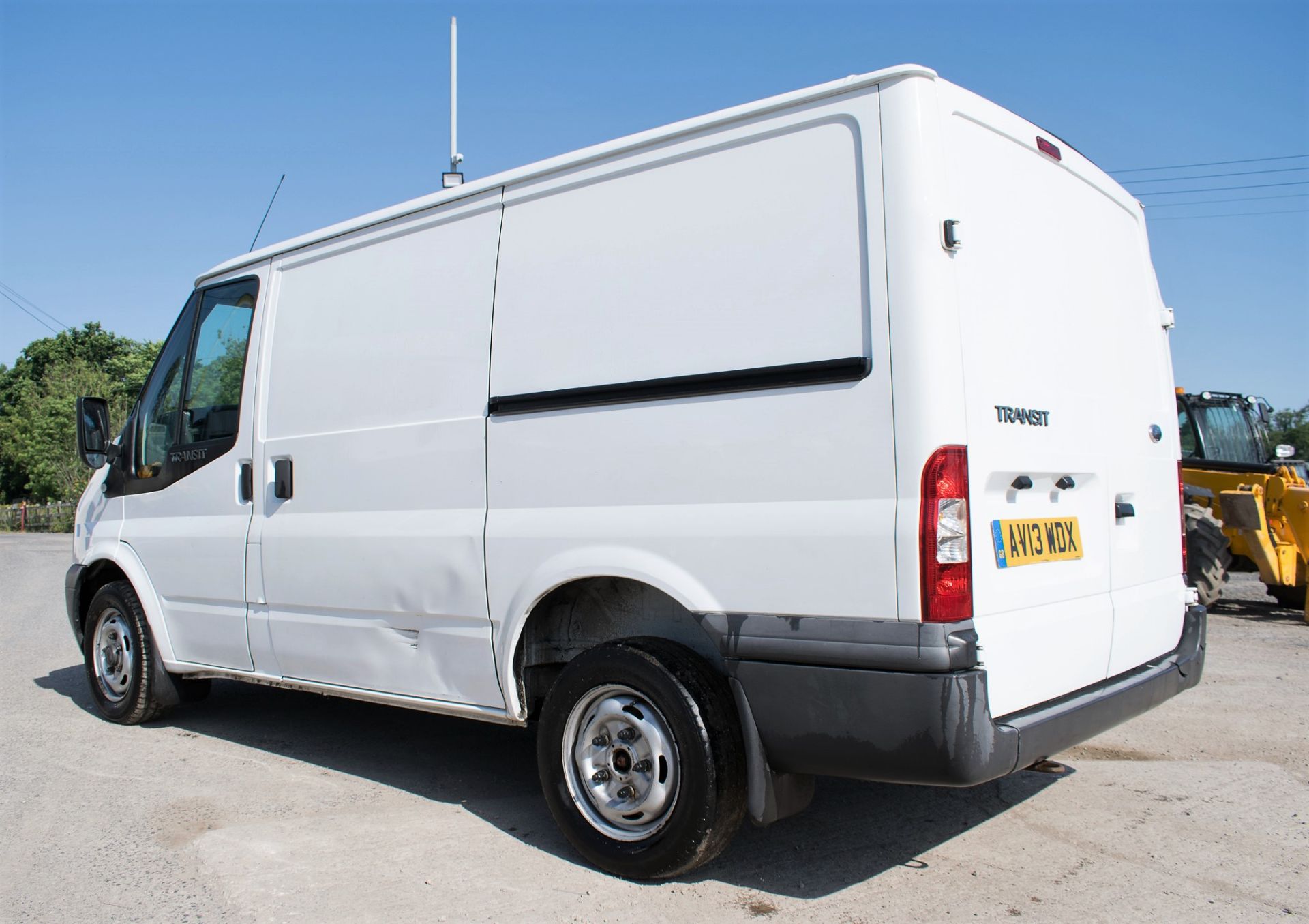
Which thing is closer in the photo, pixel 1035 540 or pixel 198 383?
pixel 1035 540

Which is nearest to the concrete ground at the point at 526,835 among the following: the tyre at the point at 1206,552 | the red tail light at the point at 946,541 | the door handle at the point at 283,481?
the red tail light at the point at 946,541

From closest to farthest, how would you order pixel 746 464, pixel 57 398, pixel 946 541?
pixel 946 541 < pixel 746 464 < pixel 57 398

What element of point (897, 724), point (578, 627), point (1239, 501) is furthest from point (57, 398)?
point (897, 724)

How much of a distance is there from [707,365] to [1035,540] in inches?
48.1

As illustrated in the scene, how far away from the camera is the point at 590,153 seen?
4.07 m

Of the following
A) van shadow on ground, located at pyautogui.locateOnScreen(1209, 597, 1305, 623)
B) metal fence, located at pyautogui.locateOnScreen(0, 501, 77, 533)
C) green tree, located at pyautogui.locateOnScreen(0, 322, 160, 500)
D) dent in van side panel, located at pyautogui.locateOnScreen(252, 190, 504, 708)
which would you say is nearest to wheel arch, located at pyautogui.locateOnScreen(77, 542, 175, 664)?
dent in van side panel, located at pyautogui.locateOnScreen(252, 190, 504, 708)

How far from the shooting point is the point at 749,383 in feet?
11.6

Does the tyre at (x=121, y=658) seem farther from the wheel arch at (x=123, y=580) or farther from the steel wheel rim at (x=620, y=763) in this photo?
the steel wheel rim at (x=620, y=763)

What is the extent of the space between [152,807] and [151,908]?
1245 millimetres

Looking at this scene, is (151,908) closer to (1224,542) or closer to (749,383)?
(749,383)

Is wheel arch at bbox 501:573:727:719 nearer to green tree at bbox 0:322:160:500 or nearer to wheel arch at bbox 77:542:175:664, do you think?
wheel arch at bbox 77:542:175:664

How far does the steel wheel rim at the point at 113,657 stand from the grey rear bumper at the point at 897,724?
4.36 metres

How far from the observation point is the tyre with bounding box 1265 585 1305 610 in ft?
38.9

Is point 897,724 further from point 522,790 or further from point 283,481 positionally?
point 283,481
